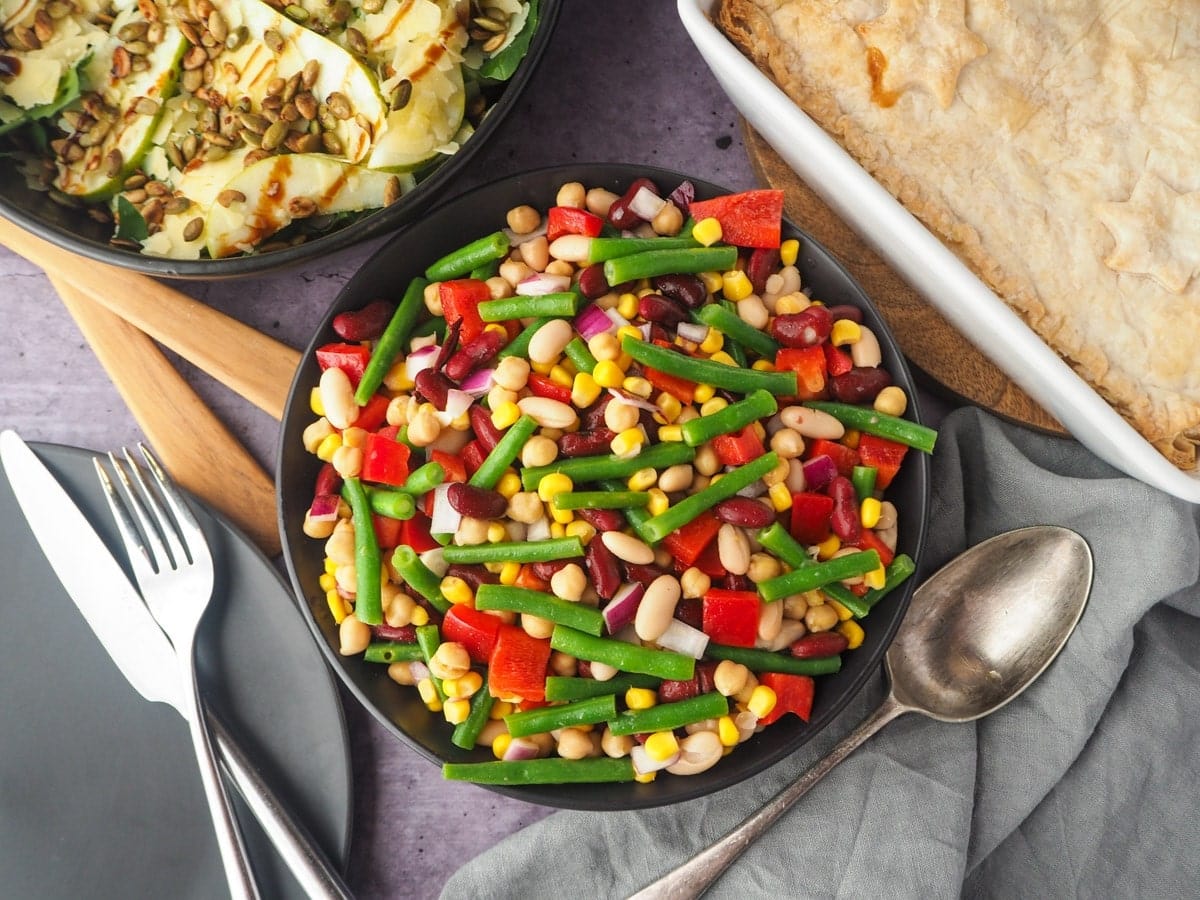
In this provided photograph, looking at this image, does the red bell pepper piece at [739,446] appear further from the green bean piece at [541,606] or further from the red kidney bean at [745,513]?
the green bean piece at [541,606]

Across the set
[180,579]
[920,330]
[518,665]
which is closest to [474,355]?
[518,665]

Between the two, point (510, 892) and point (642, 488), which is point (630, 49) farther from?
point (510, 892)

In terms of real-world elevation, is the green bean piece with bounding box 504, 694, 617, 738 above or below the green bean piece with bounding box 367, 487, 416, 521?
below

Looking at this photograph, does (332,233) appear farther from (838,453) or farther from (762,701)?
(762,701)

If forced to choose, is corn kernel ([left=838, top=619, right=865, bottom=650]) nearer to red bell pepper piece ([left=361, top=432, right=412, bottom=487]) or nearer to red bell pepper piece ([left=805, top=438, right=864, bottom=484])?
red bell pepper piece ([left=805, top=438, right=864, bottom=484])

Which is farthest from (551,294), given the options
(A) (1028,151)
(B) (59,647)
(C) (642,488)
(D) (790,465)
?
(B) (59,647)

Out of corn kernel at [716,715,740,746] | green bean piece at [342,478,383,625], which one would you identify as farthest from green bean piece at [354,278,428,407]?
corn kernel at [716,715,740,746]
